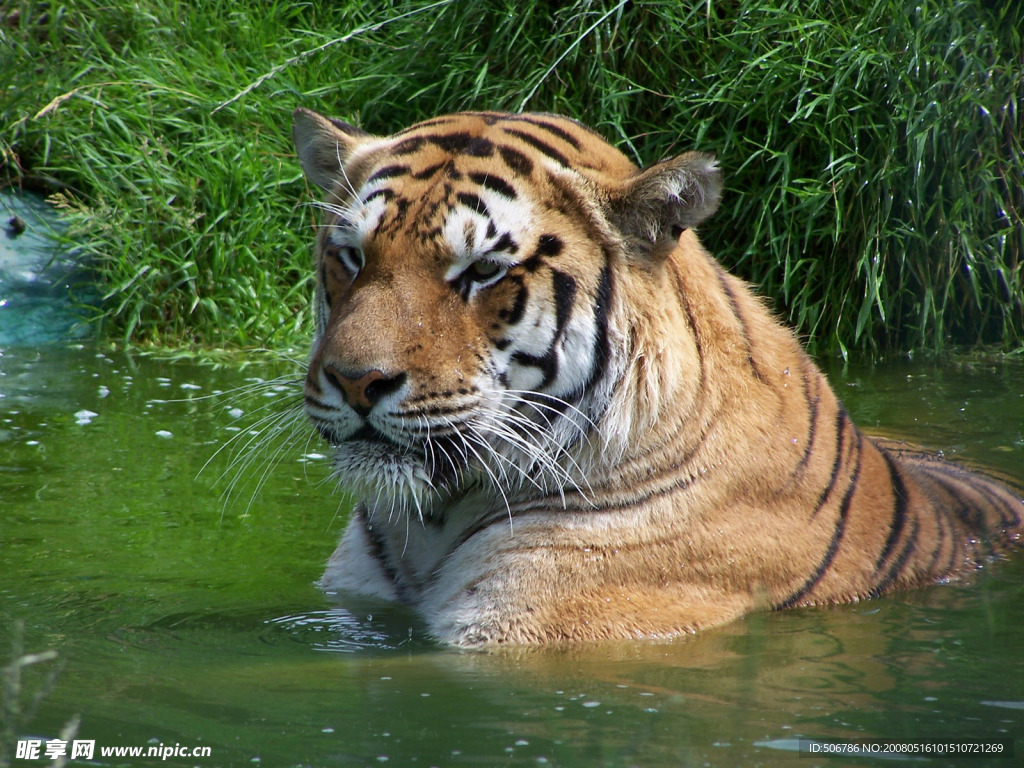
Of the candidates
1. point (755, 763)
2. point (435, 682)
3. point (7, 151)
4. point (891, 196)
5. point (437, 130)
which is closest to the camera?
point (755, 763)

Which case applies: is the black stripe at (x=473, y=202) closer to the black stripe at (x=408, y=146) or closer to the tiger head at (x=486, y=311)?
the tiger head at (x=486, y=311)

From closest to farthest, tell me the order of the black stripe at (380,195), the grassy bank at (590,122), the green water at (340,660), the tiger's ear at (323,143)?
1. the green water at (340,660)
2. the black stripe at (380,195)
3. the tiger's ear at (323,143)
4. the grassy bank at (590,122)

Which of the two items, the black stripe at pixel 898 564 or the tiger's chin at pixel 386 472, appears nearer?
the tiger's chin at pixel 386 472

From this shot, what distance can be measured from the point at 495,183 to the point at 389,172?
0.27 metres

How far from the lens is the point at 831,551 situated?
10.3ft

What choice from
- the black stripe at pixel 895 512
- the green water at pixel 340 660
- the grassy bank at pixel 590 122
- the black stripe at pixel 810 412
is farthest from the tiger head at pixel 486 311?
the grassy bank at pixel 590 122

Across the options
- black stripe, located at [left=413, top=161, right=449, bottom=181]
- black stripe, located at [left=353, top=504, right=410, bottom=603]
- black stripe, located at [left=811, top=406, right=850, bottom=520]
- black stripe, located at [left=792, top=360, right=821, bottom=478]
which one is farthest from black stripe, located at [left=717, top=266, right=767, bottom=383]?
black stripe, located at [left=353, top=504, right=410, bottom=603]

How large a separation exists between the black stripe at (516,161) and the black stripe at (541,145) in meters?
0.06

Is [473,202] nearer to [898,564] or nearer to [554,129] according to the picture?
[554,129]

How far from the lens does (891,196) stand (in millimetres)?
5852

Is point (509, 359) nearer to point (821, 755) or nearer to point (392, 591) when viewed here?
point (392, 591)

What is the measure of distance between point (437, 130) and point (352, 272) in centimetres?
42

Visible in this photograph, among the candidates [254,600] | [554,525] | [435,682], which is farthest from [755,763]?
[254,600]

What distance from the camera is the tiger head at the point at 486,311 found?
108 inches
